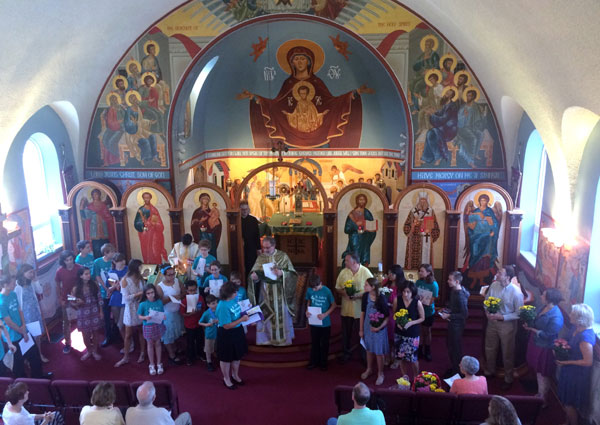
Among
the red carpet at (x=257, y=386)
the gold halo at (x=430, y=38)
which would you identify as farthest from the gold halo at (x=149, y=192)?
the gold halo at (x=430, y=38)

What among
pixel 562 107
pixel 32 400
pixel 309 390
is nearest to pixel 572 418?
pixel 309 390

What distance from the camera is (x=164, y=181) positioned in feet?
43.1

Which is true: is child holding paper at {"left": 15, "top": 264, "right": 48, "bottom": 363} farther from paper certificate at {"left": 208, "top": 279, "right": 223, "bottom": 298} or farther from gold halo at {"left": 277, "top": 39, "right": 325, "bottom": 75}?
gold halo at {"left": 277, "top": 39, "right": 325, "bottom": 75}

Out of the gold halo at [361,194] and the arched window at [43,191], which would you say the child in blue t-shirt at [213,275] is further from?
the arched window at [43,191]

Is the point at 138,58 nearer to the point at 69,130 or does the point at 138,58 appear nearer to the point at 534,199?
the point at 69,130

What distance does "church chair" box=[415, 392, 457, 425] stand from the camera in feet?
22.5

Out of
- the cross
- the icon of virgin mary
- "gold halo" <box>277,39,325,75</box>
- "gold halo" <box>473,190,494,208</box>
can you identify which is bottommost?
"gold halo" <box>473,190,494,208</box>

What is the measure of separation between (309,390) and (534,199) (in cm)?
696

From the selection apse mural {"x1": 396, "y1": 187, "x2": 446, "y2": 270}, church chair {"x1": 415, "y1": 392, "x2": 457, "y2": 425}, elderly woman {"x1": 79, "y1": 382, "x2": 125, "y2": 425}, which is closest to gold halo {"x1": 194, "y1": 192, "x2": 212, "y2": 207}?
apse mural {"x1": 396, "y1": 187, "x2": 446, "y2": 270}

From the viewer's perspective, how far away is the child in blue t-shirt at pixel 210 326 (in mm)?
8938

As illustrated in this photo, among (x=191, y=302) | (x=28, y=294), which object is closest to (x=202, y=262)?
(x=191, y=302)

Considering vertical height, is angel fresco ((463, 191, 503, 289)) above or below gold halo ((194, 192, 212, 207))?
below

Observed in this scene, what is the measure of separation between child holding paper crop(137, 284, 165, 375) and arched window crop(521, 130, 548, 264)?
798 centimetres

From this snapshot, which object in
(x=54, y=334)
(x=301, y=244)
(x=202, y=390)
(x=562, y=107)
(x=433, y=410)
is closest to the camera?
(x=433, y=410)
